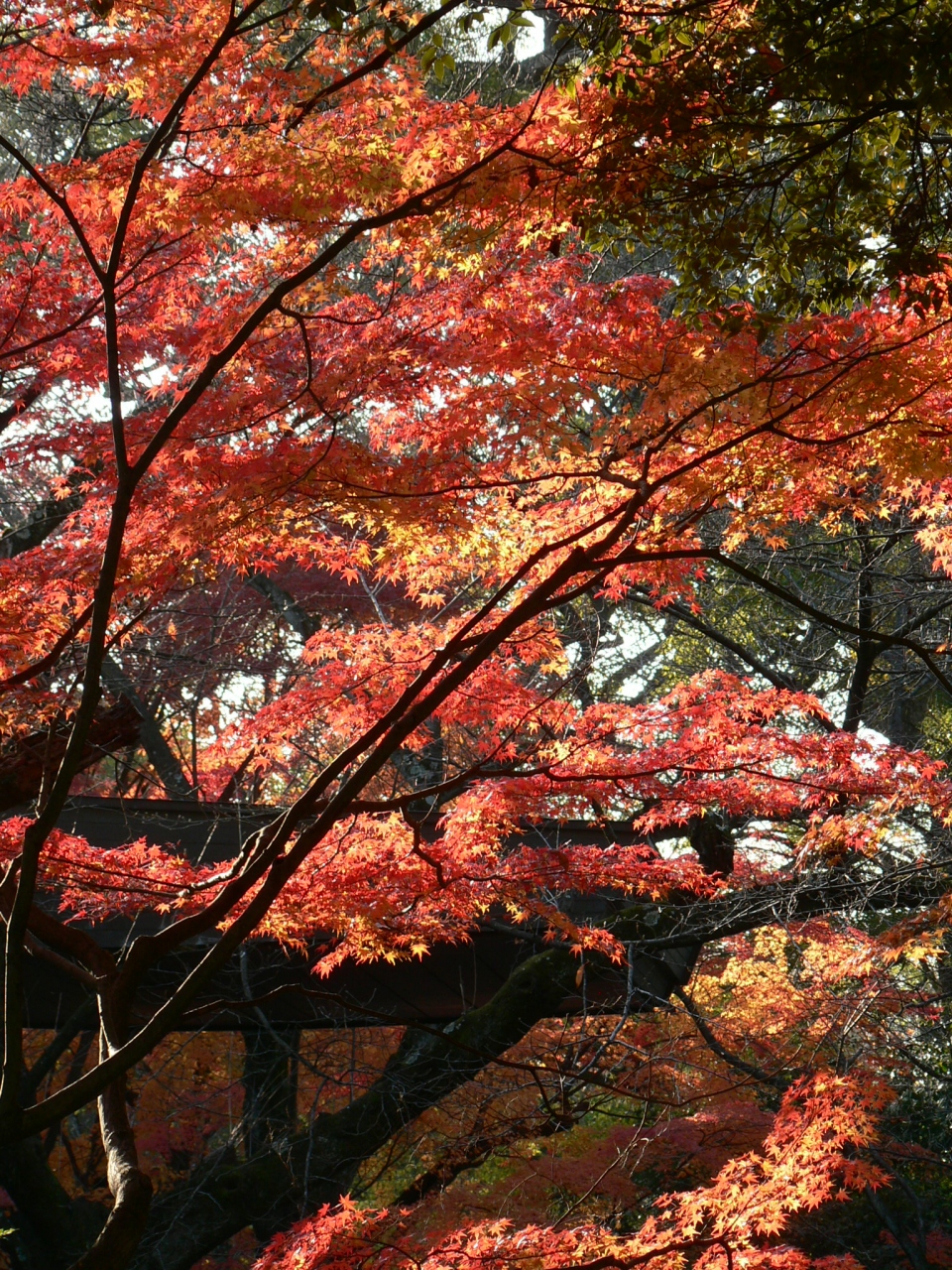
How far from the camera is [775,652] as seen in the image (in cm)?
1078

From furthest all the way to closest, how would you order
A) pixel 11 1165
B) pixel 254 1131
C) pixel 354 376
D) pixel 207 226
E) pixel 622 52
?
pixel 254 1131 < pixel 11 1165 < pixel 354 376 < pixel 207 226 < pixel 622 52

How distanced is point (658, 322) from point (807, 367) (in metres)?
0.82

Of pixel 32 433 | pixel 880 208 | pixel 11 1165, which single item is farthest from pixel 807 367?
pixel 11 1165

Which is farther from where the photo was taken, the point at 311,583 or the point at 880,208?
the point at 311,583

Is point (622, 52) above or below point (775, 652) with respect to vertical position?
below

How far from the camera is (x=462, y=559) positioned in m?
5.84

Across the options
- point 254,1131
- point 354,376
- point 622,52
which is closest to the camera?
point 622,52

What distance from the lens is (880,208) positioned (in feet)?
11.3

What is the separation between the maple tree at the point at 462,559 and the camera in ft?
10.3

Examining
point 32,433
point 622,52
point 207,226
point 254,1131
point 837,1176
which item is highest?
Answer: point 32,433

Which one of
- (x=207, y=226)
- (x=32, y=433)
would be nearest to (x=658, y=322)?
(x=207, y=226)

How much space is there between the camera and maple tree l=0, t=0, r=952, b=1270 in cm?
315

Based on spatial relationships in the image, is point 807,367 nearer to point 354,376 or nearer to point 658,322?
point 658,322

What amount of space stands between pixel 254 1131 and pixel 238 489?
20.2 feet
